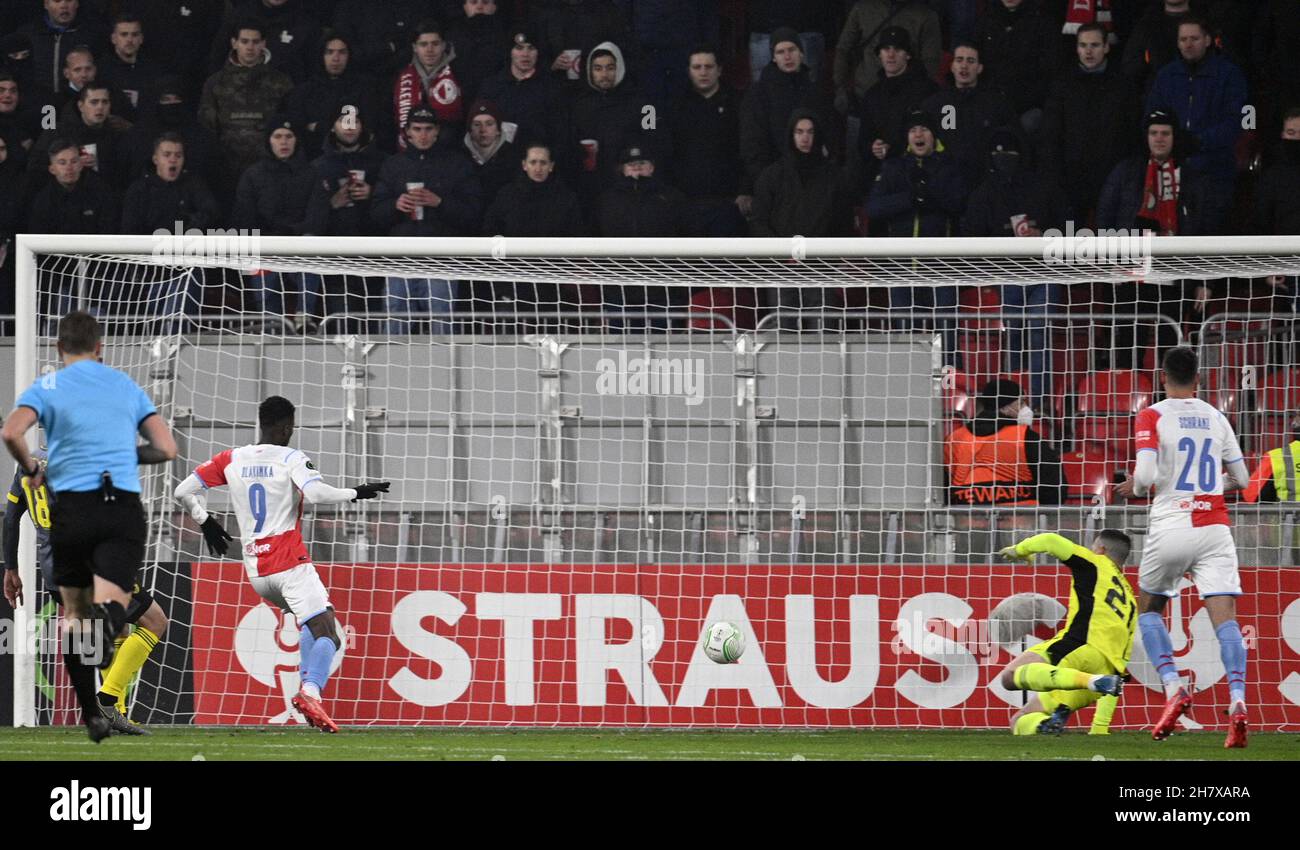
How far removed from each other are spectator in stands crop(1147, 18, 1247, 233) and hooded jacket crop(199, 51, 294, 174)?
6100 mm

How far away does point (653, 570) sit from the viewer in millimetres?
9086

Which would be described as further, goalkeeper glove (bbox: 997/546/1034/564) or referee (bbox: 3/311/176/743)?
goalkeeper glove (bbox: 997/546/1034/564)

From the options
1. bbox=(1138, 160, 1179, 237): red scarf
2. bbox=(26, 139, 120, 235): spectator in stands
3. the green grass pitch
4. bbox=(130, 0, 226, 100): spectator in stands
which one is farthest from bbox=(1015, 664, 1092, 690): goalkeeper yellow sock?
bbox=(130, 0, 226, 100): spectator in stands

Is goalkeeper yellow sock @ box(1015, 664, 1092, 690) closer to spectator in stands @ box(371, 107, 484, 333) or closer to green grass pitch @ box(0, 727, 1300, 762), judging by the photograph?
green grass pitch @ box(0, 727, 1300, 762)

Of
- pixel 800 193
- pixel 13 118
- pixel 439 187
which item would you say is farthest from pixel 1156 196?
pixel 13 118

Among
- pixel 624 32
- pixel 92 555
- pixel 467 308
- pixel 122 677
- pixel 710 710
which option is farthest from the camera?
pixel 624 32

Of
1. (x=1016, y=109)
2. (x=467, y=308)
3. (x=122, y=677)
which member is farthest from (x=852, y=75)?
(x=122, y=677)

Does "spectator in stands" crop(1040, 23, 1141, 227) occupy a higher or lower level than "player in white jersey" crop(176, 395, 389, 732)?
higher

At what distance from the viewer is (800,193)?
11.4 m

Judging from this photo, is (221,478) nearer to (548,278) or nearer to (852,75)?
(548,278)

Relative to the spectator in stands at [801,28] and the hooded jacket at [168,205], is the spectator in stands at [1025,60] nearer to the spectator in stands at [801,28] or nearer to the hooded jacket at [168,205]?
the spectator in stands at [801,28]

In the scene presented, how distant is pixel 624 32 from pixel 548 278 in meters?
3.68

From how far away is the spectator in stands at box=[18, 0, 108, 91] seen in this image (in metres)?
12.5

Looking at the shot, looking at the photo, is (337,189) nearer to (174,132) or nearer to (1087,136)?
(174,132)
